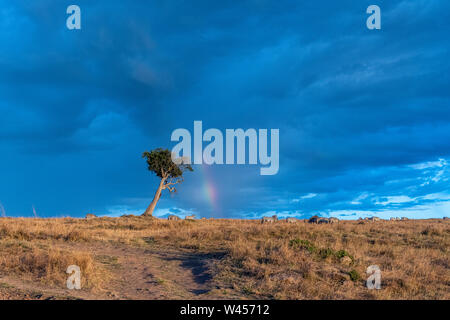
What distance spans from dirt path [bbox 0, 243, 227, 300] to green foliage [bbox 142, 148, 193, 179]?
33.8 metres

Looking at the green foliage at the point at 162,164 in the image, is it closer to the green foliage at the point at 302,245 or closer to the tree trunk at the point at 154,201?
the tree trunk at the point at 154,201

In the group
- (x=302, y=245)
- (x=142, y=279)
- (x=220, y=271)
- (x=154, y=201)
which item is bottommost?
(x=142, y=279)

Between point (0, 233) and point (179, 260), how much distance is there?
13005 mm

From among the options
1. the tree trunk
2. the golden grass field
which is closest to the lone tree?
the tree trunk

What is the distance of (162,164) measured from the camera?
2064 inches

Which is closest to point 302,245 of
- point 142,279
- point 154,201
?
point 142,279

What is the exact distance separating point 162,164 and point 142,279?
40.7 m

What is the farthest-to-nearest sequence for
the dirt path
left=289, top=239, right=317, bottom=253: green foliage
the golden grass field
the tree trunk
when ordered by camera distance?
the tree trunk
left=289, top=239, right=317, bottom=253: green foliage
the golden grass field
the dirt path

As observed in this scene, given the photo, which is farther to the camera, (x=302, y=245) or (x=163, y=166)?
(x=163, y=166)

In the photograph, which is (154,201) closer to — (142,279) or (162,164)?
(162,164)

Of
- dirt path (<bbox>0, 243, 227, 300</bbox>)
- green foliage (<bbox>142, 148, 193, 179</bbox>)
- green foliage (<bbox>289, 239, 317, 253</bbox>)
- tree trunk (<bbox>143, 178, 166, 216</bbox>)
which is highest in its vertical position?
green foliage (<bbox>142, 148, 193, 179</bbox>)

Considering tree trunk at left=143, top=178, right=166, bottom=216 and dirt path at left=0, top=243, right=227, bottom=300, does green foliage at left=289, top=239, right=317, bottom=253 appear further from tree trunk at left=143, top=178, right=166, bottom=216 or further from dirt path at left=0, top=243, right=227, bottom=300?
tree trunk at left=143, top=178, right=166, bottom=216

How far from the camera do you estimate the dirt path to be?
9961mm
